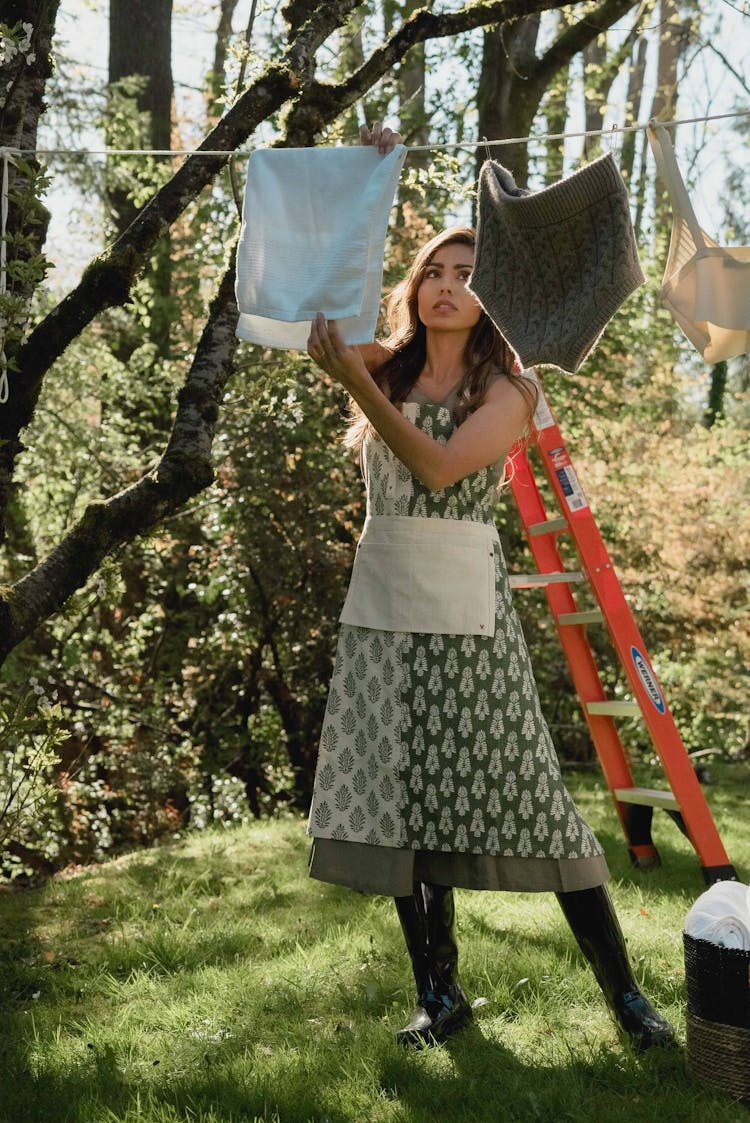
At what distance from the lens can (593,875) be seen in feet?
8.50

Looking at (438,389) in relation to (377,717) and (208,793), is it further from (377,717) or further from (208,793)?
(208,793)

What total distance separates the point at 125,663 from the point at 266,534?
4.72ft

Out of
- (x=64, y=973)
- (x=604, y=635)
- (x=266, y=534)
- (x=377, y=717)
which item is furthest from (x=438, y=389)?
(x=604, y=635)

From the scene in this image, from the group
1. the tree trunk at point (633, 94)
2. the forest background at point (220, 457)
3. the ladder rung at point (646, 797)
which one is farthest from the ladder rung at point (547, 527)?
the tree trunk at point (633, 94)

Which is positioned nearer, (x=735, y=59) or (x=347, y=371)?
(x=347, y=371)

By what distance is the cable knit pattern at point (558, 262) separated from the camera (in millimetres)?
2531

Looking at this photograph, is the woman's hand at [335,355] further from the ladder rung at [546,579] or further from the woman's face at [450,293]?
the ladder rung at [546,579]

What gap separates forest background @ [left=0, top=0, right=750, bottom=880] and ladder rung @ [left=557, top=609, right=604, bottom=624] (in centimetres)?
141

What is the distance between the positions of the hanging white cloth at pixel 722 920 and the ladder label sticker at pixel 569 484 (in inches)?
75.8

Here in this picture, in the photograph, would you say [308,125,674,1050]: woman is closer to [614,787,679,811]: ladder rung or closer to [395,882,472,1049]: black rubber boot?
[395,882,472,1049]: black rubber boot

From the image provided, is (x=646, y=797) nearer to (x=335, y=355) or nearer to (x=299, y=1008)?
(x=299, y=1008)

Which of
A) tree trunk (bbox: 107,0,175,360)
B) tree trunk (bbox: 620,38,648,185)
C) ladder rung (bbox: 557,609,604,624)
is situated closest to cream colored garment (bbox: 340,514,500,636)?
ladder rung (bbox: 557,609,604,624)

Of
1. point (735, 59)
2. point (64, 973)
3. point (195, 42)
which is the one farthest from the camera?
point (195, 42)

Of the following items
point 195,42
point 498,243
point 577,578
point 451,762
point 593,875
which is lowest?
point 593,875
